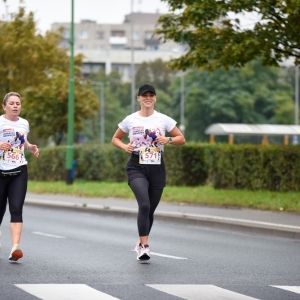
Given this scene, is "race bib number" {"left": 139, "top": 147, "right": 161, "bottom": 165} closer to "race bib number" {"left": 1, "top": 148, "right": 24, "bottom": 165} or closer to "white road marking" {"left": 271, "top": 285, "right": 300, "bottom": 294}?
"race bib number" {"left": 1, "top": 148, "right": 24, "bottom": 165}

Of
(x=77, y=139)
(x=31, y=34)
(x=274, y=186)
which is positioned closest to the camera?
(x=274, y=186)

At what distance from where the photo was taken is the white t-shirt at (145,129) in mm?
12180

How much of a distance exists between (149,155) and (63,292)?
3.08m

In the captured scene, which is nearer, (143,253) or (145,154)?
(145,154)

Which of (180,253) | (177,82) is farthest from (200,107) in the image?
(180,253)

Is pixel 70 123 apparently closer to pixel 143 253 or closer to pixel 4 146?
pixel 143 253

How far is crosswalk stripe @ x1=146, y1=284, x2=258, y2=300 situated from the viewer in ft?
30.2

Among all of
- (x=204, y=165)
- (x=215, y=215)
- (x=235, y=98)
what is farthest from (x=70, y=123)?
(x=235, y=98)

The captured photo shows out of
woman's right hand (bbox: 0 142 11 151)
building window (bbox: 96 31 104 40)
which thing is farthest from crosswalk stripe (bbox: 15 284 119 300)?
building window (bbox: 96 31 104 40)

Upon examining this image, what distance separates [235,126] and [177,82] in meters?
53.4

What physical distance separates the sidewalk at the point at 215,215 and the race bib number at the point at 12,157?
573 centimetres

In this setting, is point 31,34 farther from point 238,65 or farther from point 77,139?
point 77,139

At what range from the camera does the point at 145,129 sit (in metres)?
12.2

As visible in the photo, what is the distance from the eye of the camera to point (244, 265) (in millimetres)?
12148
